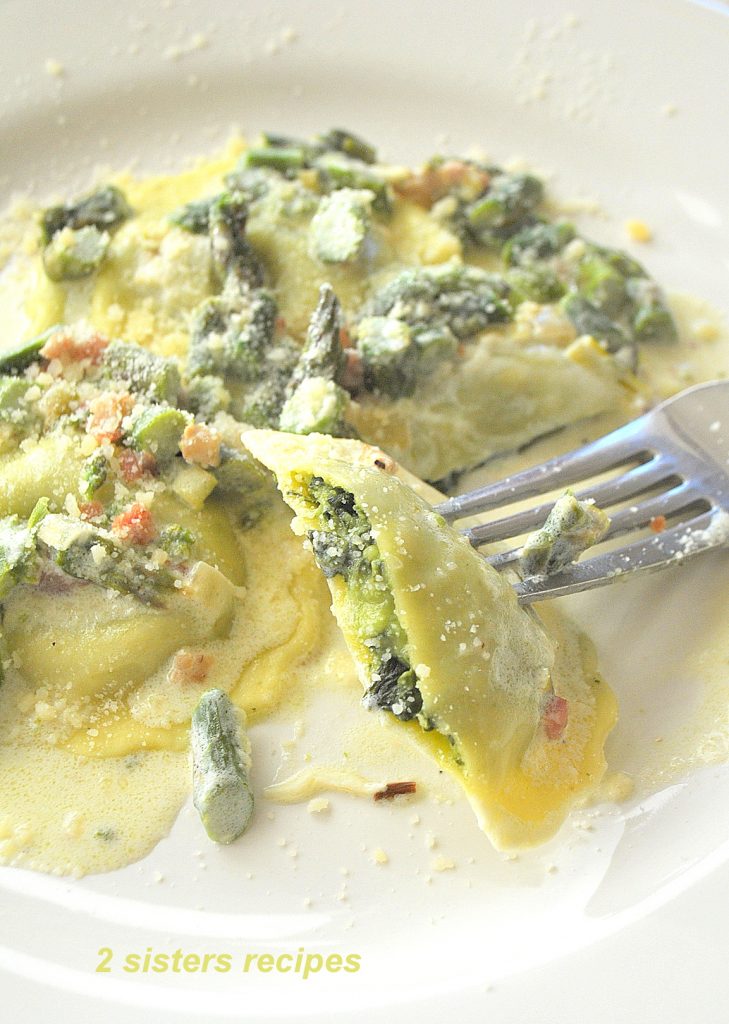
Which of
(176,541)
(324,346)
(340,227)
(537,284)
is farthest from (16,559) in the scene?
(537,284)

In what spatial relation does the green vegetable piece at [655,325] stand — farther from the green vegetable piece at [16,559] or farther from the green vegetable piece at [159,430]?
the green vegetable piece at [16,559]

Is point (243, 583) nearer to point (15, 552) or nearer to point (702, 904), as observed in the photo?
point (15, 552)

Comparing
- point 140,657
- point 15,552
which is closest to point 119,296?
point 15,552

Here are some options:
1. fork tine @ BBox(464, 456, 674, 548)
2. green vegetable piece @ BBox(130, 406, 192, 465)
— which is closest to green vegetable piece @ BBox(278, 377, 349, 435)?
green vegetable piece @ BBox(130, 406, 192, 465)

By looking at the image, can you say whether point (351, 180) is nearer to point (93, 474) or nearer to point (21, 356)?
point (21, 356)

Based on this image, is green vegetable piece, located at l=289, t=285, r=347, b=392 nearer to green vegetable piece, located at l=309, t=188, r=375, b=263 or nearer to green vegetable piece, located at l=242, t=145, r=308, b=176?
green vegetable piece, located at l=309, t=188, r=375, b=263
